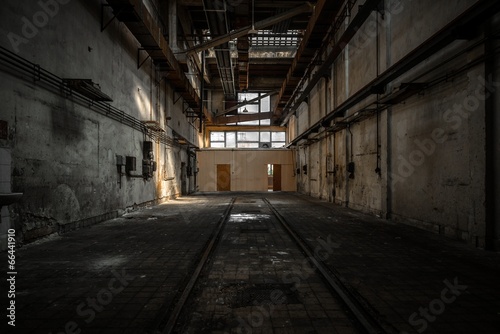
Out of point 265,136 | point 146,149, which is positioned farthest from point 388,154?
point 265,136

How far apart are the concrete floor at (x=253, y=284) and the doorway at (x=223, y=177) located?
62.9 feet

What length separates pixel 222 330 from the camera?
7.84ft

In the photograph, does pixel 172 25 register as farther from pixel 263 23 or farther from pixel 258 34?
pixel 258 34

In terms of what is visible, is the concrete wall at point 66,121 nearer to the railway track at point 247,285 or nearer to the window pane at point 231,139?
the railway track at point 247,285

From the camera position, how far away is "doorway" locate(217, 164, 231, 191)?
25219 millimetres

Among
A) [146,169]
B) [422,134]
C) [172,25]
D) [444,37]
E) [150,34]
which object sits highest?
[172,25]

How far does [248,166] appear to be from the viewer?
23859 millimetres

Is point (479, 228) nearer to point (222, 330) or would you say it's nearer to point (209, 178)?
point (222, 330)

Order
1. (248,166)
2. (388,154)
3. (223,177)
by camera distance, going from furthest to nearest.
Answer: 1. (223,177)
2. (248,166)
3. (388,154)

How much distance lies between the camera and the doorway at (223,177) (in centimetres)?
2522

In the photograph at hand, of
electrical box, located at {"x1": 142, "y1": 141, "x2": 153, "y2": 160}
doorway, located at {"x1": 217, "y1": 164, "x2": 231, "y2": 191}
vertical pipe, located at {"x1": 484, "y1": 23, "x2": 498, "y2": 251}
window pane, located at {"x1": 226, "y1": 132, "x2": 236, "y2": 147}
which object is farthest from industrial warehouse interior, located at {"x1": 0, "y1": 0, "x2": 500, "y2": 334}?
window pane, located at {"x1": 226, "y1": 132, "x2": 236, "y2": 147}

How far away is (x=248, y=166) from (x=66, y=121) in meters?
17.9

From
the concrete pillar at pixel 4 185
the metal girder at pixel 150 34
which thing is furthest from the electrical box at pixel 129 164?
the concrete pillar at pixel 4 185

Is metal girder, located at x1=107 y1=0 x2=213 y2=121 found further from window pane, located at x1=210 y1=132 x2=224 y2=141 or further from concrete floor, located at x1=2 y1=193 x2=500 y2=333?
window pane, located at x1=210 y1=132 x2=224 y2=141
